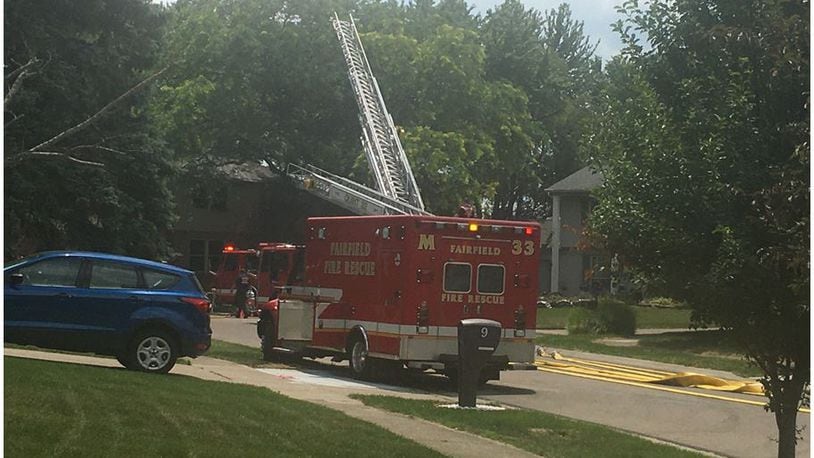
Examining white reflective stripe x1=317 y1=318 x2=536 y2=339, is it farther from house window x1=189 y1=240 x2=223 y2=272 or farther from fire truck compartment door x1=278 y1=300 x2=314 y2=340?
house window x1=189 y1=240 x2=223 y2=272

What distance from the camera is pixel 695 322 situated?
961cm

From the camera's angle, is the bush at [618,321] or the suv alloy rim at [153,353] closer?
the suv alloy rim at [153,353]

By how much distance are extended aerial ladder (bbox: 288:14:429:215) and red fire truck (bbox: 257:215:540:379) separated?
10.4 m

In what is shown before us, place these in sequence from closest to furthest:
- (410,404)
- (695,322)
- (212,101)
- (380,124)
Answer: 1. (695,322)
2. (410,404)
3. (380,124)
4. (212,101)

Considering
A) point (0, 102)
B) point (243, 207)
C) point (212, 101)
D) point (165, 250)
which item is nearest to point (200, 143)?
point (212, 101)

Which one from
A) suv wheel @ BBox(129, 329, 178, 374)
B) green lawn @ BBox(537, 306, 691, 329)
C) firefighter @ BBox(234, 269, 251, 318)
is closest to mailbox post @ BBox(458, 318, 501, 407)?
suv wheel @ BBox(129, 329, 178, 374)

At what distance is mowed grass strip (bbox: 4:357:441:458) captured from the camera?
9797 mm

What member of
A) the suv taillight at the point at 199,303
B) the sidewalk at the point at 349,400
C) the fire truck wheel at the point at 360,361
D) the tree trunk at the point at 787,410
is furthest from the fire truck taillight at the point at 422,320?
the tree trunk at the point at 787,410

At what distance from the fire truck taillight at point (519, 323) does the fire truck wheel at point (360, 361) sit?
2.41m

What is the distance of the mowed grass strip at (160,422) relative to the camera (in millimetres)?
9797

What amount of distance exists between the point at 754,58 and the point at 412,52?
3762cm

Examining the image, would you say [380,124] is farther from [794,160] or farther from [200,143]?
[794,160]

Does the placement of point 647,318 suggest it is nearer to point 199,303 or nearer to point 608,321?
point 608,321

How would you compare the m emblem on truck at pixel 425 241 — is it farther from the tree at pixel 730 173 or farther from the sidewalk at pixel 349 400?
the tree at pixel 730 173
